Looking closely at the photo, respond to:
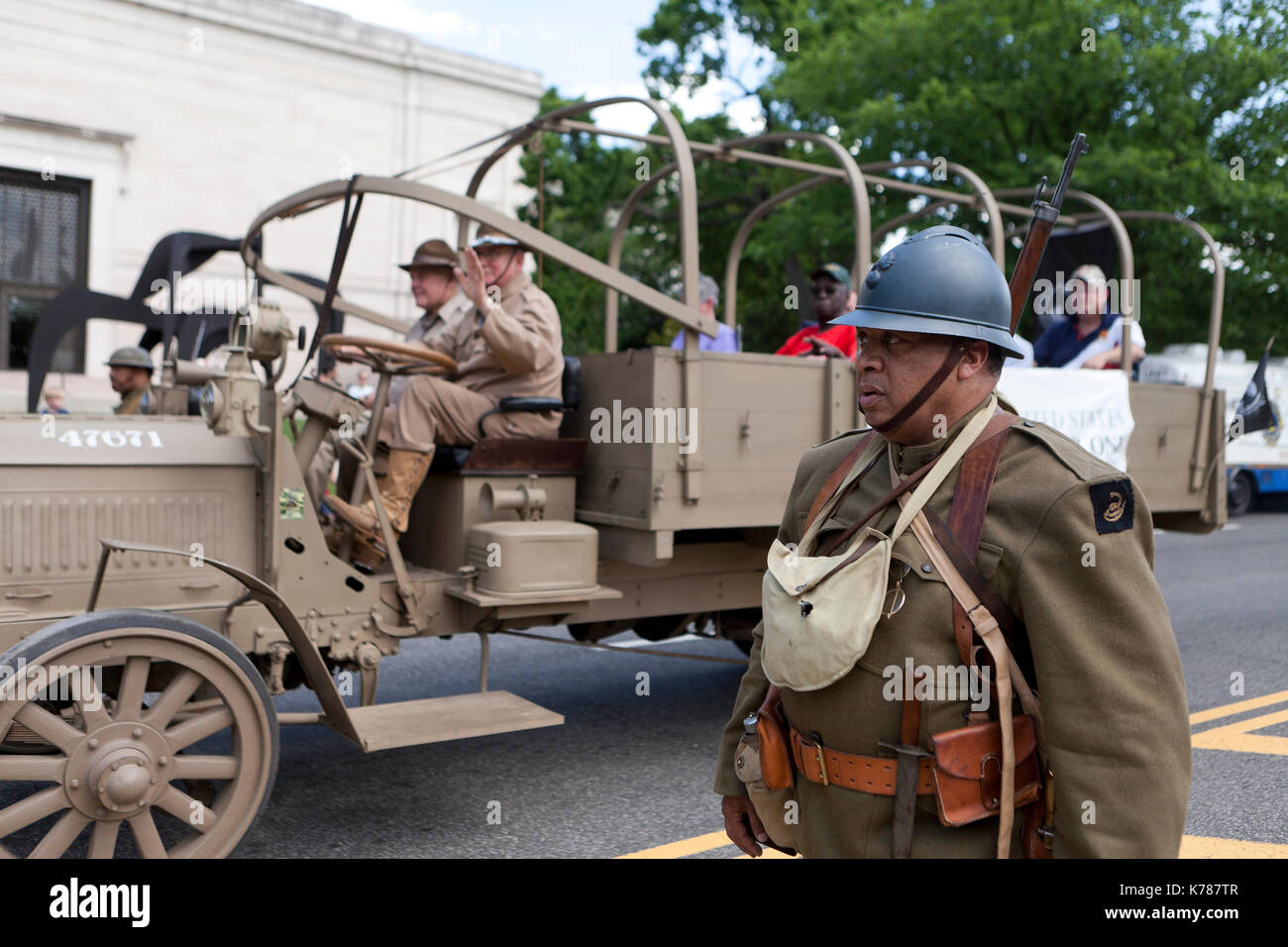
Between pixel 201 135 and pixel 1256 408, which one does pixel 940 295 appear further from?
pixel 201 135

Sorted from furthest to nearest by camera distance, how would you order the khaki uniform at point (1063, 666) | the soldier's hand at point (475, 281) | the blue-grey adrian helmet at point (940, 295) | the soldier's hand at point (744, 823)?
the soldier's hand at point (475, 281) < the soldier's hand at point (744, 823) < the blue-grey adrian helmet at point (940, 295) < the khaki uniform at point (1063, 666)

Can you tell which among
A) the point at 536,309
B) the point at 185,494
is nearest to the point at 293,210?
the point at 536,309

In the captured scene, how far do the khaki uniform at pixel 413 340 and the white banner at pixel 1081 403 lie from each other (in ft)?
9.66

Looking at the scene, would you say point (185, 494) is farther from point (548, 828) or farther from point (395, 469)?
point (548, 828)

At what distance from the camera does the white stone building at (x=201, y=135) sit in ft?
53.2

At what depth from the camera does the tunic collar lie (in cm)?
208

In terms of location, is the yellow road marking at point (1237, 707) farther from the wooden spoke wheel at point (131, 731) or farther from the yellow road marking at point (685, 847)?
the wooden spoke wheel at point (131, 731)

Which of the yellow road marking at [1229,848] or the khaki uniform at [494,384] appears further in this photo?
the khaki uniform at [494,384]


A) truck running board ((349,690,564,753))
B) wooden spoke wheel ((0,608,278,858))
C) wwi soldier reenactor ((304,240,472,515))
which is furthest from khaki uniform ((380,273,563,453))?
wooden spoke wheel ((0,608,278,858))

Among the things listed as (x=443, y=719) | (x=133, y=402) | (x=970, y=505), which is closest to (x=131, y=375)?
(x=133, y=402)

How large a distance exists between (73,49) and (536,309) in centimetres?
1469

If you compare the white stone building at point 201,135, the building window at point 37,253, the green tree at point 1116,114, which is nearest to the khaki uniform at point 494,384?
the green tree at point 1116,114

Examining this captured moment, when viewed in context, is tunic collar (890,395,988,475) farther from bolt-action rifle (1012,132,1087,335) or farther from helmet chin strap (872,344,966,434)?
bolt-action rifle (1012,132,1087,335)

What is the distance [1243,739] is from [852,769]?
4481mm
